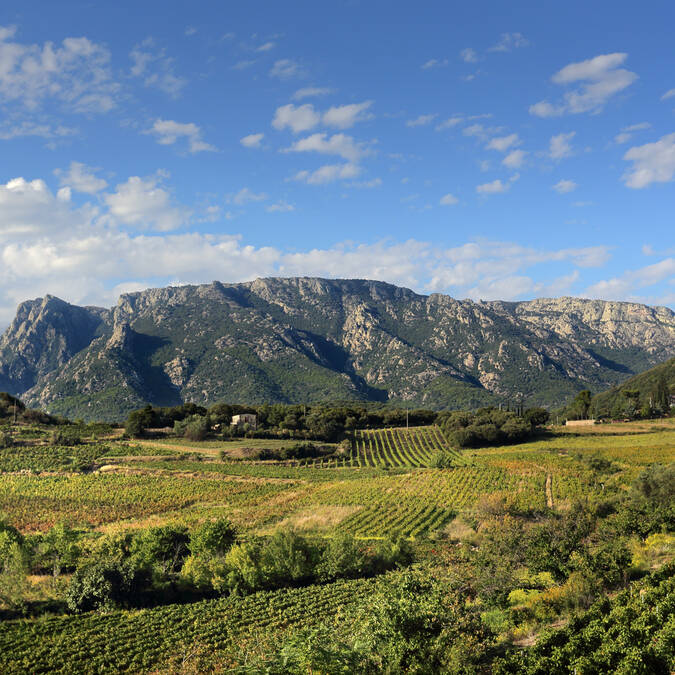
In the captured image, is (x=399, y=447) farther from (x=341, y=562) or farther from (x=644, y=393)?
(x=644, y=393)

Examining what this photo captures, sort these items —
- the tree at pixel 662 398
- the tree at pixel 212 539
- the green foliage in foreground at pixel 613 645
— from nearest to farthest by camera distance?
1. the green foliage in foreground at pixel 613 645
2. the tree at pixel 212 539
3. the tree at pixel 662 398

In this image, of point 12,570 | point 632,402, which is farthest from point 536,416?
point 12,570

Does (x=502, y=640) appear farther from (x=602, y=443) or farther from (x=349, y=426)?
(x=349, y=426)

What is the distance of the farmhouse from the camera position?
120406 mm

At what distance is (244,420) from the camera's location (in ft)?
407

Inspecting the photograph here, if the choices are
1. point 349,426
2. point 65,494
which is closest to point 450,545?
point 65,494

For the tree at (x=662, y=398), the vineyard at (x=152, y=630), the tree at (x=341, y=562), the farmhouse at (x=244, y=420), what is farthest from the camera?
the tree at (x=662, y=398)

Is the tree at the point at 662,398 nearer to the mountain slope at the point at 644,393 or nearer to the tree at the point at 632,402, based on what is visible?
the mountain slope at the point at 644,393

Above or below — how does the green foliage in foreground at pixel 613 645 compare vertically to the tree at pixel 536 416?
above

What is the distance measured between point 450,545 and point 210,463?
2270 inches

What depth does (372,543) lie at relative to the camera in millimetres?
44719

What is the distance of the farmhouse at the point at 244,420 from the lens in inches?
4740

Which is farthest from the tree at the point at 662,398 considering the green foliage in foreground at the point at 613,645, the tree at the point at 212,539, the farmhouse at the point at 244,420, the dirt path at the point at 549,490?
the green foliage in foreground at the point at 613,645

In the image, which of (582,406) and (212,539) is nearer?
(212,539)
